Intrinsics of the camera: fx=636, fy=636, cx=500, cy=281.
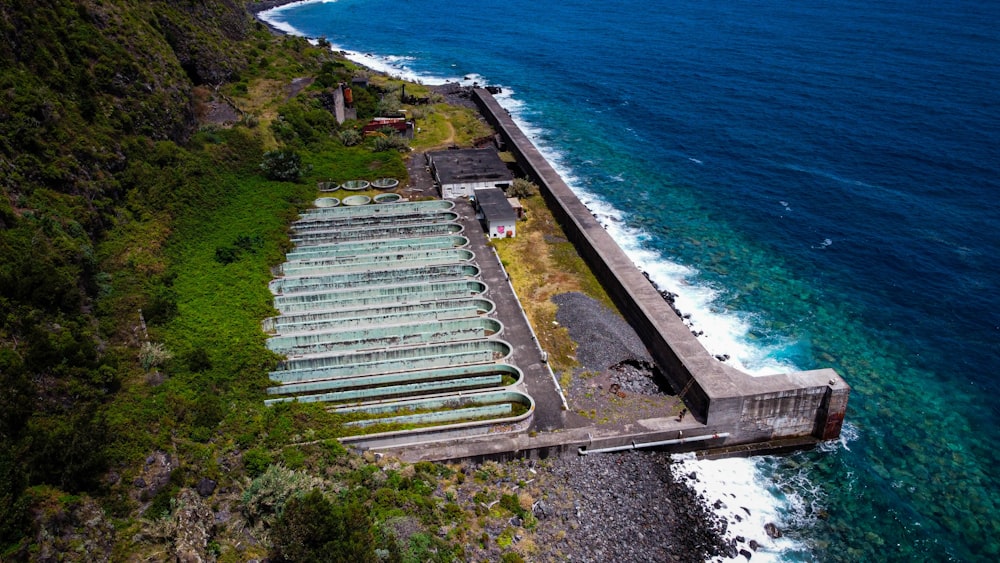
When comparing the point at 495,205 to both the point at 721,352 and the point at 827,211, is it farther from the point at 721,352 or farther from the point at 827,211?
the point at 827,211

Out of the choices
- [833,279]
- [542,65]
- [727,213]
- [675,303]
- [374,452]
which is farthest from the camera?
[542,65]

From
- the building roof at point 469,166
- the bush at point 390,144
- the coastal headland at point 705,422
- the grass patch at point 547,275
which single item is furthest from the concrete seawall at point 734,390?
the bush at point 390,144

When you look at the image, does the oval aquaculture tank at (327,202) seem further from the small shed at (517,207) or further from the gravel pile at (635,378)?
the gravel pile at (635,378)

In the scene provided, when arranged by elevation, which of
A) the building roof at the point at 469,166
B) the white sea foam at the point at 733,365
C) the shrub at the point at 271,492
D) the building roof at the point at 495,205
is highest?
the building roof at the point at 469,166

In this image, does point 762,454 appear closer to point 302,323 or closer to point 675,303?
point 675,303

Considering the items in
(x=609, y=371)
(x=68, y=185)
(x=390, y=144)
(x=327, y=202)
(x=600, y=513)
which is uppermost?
(x=68, y=185)

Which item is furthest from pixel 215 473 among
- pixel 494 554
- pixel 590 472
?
pixel 590 472

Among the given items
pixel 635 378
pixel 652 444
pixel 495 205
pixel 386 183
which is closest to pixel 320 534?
pixel 652 444

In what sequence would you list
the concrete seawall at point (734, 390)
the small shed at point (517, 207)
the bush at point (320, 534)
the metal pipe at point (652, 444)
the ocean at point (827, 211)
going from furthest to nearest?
1. the small shed at point (517, 207)
2. the concrete seawall at point (734, 390)
3. the metal pipe at point (652, 444)
4. the ocean at point (827, 211)
5. the bush at point (320, 534)
